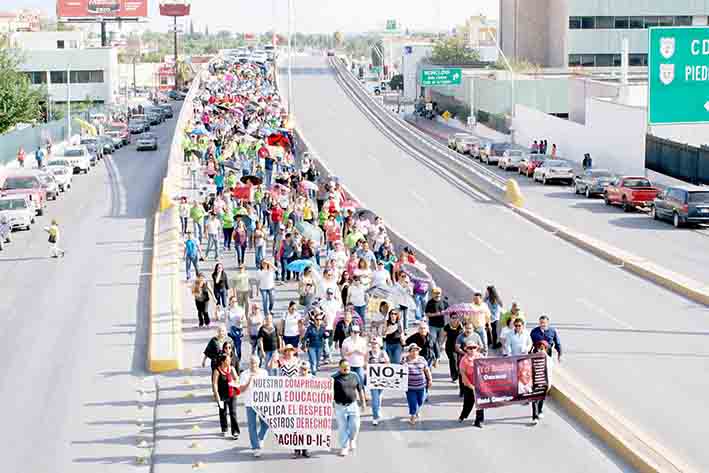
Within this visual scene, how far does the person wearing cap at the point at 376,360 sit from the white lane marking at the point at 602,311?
7.86 metres

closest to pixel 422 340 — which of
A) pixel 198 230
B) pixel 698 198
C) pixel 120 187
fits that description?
pixel 198 230

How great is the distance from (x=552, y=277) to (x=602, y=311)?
4471 mm

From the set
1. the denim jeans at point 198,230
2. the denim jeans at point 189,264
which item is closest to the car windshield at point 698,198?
the denim jeans at point 198,230

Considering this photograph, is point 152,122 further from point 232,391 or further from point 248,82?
point 232,391

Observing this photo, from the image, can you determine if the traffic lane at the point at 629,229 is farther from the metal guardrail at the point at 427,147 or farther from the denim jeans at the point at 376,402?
the denim jeans at the point at 376,402

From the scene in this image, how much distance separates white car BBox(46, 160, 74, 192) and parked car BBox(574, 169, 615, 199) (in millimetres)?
20935

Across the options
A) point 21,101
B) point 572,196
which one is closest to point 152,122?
point 21,101

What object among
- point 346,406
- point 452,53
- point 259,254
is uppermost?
point 452,53

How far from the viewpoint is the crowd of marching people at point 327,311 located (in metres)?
18.7

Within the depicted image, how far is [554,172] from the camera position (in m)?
58.8

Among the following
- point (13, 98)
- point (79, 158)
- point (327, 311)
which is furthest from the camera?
point (13, 98)

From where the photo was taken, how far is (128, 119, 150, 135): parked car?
87.5 meters

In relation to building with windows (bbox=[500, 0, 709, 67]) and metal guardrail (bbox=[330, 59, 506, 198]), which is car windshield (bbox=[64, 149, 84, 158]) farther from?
building with windows (bbox=[500, 0, 709, 67])

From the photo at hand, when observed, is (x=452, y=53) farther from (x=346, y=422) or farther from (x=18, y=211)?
(x=346, y=422)
